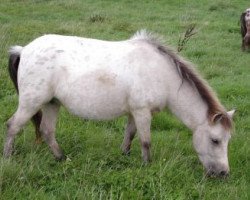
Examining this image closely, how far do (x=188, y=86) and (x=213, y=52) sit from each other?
6.25m

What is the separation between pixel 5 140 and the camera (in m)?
5.25

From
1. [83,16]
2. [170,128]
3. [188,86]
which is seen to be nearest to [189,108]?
[188,86]

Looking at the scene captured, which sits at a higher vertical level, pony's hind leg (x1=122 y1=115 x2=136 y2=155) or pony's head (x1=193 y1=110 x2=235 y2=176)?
pony's head (x1=193 y1=110 x2=235 y2=176)

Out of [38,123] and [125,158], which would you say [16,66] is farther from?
[125,158]

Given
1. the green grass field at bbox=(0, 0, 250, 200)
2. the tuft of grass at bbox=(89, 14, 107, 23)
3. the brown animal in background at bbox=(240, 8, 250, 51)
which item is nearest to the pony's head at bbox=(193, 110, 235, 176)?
the green grass field at bbox=(0, 0, 250, 200)

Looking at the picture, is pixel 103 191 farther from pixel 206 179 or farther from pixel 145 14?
pixel 145 14

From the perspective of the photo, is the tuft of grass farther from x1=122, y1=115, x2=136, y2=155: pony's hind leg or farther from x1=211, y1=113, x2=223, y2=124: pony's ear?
x1=211, y1=113, x2=223, y2=124: pony's ear

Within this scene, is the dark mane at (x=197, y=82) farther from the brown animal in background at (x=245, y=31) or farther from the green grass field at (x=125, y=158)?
the brown animal in background at (x=245, y=31)

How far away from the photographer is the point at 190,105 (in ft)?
17.0

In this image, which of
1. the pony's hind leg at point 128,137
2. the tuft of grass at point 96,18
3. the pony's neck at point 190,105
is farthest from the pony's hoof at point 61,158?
the tuft of grass at point 96,18

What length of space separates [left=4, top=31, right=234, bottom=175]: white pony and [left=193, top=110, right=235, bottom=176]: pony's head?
0.01m

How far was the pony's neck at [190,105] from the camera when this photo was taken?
5.13 metres

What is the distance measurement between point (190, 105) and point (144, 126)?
0.57 metres

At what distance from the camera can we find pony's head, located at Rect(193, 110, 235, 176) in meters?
4.90
